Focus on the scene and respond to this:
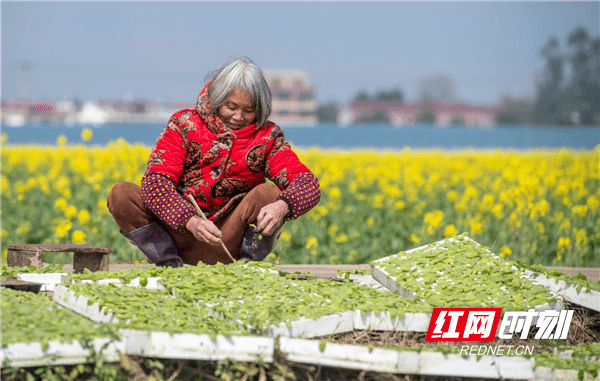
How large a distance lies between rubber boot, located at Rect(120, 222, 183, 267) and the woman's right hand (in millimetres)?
385

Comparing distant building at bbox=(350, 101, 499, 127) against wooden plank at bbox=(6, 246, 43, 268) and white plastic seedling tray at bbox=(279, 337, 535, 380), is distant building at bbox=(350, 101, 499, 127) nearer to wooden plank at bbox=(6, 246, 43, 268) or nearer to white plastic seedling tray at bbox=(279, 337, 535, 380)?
wooden plank at bbox=(6, 246, 43, 268)

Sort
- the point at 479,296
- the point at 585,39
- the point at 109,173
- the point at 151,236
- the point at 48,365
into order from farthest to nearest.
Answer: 1. the point at 585,39
2. the point at 109,173
3. the point at 151,236
4. the point at 479,296
5. the point at 48,365

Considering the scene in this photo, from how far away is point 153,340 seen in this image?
1.90 metres

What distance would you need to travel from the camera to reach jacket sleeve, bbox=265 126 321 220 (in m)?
3.18

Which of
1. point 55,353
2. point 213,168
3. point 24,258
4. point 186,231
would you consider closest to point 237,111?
point 213,168

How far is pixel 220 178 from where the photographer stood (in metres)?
3.36

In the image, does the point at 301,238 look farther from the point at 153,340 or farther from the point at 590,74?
the point at 590,74

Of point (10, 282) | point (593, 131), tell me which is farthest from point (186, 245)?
point (593, 131)

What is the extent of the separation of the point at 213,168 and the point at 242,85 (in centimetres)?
46

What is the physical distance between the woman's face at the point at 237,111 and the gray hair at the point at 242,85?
0.07ft

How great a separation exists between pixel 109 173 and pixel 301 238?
360 cm

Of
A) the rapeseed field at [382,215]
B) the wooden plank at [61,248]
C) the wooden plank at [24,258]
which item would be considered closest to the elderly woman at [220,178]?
the wooden plank at [61,248]

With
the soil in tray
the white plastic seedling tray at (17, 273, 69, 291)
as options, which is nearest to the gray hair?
the white plastic seedling tray at (17, 273, 69, 291)

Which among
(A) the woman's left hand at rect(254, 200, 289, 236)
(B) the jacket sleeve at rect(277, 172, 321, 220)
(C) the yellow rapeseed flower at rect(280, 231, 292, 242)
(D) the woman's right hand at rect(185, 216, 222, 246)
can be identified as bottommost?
(C) the yellow rapeseed flower at rect(280, 231, 292, 242)
